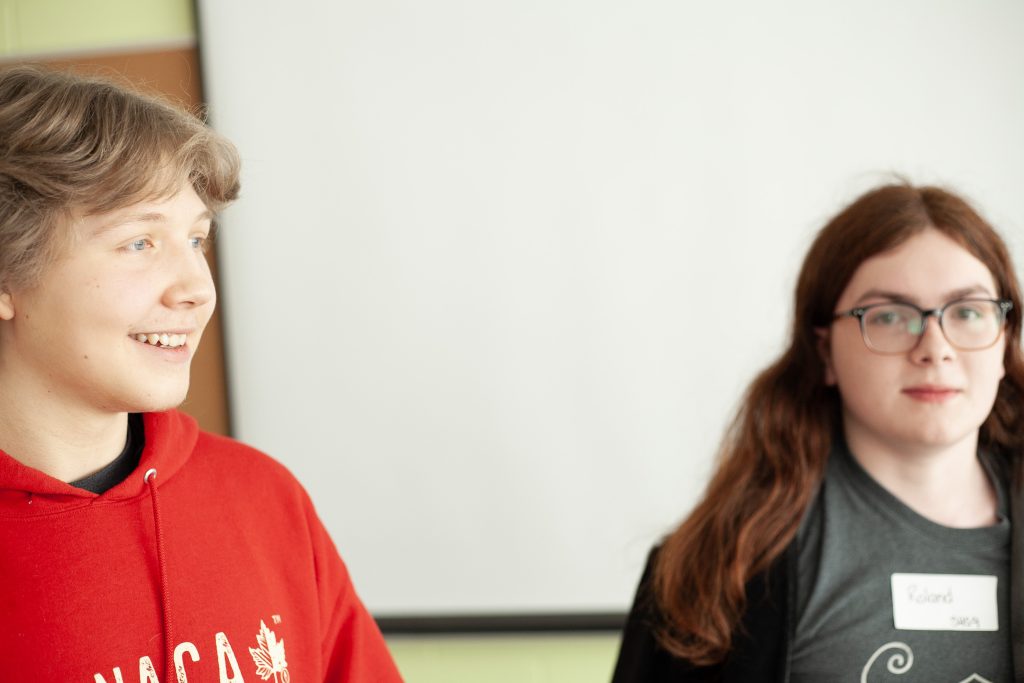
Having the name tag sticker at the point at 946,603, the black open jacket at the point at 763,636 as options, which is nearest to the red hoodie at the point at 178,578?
the black open jacket at the point at 763,636

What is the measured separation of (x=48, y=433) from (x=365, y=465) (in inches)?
49.4

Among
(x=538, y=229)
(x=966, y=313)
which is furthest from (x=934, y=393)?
(x=538, y=229)

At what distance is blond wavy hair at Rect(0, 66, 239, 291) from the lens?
117 cm

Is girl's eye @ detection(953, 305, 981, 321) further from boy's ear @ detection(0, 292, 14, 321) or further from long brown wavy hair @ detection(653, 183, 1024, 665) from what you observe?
boy's ear @ detection(0, 292, 14, 321)

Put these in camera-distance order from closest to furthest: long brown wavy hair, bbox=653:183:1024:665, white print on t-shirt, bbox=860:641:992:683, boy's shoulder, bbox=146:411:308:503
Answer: boy's shoulder, bbox=146:411:308:503
white print on t-shirt, bbox=860:641:992:683
long brown wavy hair, bbox=653:183:1024:665

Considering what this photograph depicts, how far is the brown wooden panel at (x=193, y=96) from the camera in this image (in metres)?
2.48

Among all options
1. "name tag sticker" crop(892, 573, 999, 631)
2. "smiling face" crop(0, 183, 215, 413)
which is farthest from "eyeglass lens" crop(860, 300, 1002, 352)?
"smiling face" crop(0, 183, 215, 413)

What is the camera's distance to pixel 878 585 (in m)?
1.61

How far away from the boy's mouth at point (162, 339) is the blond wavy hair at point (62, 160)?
0.14 metres

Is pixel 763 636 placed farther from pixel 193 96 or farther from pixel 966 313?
pixel 193 96

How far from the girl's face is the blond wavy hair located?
113 centimetres

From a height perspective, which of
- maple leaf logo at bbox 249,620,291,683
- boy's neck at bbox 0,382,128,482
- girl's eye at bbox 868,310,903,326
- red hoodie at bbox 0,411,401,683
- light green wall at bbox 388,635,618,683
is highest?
girl's eye at bbox 868,310,903,326

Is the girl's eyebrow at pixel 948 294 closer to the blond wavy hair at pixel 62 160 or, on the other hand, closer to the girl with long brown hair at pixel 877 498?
the girl with long brown hair at pixel 877 498

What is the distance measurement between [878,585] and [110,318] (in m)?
1.27
